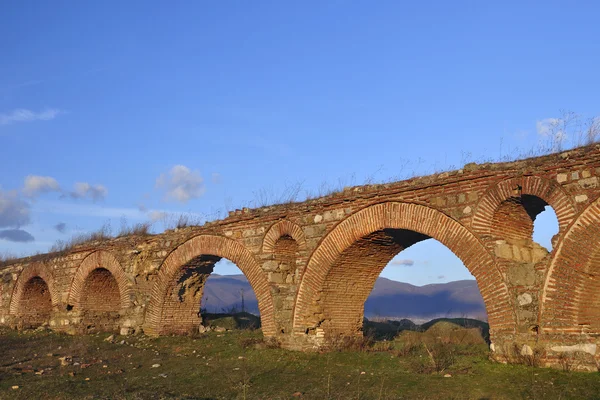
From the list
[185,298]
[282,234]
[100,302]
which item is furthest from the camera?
[100,302]

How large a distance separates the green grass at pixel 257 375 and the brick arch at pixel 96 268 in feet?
7.26

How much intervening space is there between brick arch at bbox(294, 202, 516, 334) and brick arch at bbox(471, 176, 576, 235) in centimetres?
28

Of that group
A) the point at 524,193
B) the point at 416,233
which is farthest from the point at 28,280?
the point at 524,193

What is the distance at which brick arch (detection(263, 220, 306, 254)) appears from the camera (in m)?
10.9

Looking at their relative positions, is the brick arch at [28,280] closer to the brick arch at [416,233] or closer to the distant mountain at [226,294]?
the brick arch at [416,233]

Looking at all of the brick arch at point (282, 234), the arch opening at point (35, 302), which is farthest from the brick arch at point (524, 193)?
the arch opening at point (35, 302)

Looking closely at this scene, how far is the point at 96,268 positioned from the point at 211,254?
4.56 m

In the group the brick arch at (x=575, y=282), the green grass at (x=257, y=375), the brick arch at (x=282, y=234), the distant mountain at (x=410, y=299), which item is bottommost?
the green grass at (x=257, y=375)

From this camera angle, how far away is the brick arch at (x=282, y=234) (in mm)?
10906

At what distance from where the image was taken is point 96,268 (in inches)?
610

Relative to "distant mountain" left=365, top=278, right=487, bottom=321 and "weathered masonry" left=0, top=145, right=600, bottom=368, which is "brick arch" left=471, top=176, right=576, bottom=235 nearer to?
"weathered masonry" left=0, top=145, right=600, bottom=368

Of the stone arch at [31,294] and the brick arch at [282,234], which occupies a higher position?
the brick arch at [282,234]

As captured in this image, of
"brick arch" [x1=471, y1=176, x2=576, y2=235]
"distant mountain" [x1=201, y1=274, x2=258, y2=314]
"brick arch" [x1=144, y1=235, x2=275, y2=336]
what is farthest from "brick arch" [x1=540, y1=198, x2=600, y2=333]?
"distant mountain" [x1=201, y1=274, x2=258, y2=314]

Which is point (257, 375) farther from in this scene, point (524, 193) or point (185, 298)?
point (185, 298)
